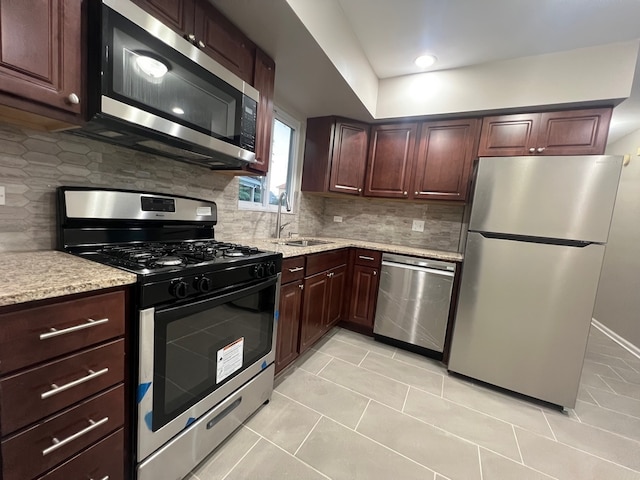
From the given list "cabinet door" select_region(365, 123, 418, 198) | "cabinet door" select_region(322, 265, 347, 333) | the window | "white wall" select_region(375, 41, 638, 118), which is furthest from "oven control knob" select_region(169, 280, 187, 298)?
"white wall" select_region(375, 41, 638, 118)

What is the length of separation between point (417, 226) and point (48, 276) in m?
2.85

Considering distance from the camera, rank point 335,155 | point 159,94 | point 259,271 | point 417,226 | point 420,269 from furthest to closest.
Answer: point 417,226 → point 335,155 → point 420,269 → point 259,271 → point 159,94

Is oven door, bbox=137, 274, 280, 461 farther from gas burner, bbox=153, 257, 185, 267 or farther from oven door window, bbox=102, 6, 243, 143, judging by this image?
oven door window, bbox=102, 6, 243, 143

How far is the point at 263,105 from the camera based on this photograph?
1.80m

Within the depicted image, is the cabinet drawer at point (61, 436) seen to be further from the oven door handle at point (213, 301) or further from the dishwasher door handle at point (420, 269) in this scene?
the dishwasher door handle at point (420, 269)

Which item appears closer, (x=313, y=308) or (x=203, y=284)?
(x=203, y=284)

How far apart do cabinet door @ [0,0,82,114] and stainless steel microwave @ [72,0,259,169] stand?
2.0 inches

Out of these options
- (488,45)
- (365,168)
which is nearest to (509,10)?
(488,45)

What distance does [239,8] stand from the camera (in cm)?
138

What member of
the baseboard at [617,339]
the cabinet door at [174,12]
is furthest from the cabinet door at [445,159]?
the baseboard at [617,339]

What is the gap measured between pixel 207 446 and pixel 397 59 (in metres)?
2.97

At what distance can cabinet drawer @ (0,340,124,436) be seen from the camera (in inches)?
26.1

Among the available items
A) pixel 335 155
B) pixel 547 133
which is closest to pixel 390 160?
pixel 335 155

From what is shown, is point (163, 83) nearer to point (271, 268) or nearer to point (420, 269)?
point (271, 268)
